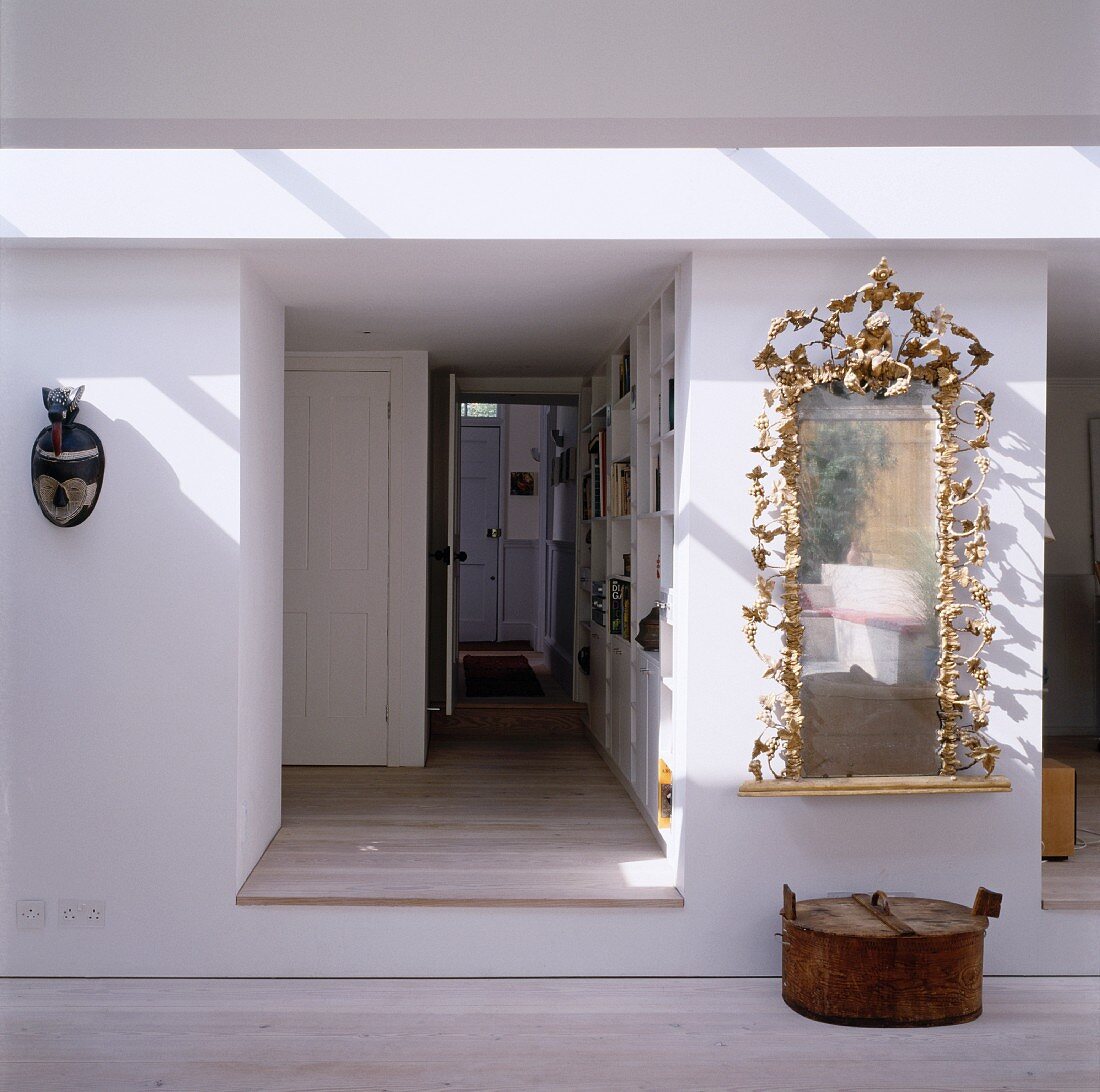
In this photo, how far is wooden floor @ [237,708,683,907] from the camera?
382cm

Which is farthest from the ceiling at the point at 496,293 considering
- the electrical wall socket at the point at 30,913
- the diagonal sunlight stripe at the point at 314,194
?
the electrical wall socket at the point at 30,913

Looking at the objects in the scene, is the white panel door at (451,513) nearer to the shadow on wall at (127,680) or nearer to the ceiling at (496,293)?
the ceiling at (496,293)

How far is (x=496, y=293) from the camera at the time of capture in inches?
176

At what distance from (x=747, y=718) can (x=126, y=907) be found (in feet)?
7.52

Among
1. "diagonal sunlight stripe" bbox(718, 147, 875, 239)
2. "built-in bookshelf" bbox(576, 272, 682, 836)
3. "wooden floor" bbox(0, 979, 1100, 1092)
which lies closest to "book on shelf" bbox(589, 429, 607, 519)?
"built-in bookshelf" bbox(576, 272, 682, 836)

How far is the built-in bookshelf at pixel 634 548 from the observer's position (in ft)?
14.4

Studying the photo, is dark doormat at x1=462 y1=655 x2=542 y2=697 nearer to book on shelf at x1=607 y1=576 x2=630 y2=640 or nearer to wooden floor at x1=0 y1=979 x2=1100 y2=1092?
book on shelf at x1=607 y1=576 x2=630 y2=640

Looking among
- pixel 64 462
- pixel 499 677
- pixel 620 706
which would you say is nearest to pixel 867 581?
pixel 620 706

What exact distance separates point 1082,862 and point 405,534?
3.74 meters

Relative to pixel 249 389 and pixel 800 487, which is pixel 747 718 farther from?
pixel 249 389

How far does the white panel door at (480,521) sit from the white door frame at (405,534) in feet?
17.4

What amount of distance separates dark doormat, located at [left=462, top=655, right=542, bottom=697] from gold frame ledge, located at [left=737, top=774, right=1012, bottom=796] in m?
4.26

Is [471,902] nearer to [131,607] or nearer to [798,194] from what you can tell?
[131,607]

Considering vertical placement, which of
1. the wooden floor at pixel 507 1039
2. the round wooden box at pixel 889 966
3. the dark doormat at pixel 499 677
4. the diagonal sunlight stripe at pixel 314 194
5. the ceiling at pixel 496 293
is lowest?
the wooden floor at pixel 507 1039
